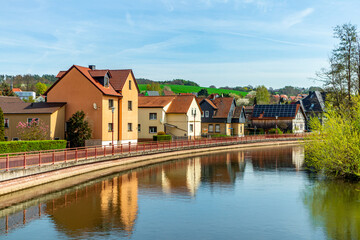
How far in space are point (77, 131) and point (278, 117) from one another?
65.1 m

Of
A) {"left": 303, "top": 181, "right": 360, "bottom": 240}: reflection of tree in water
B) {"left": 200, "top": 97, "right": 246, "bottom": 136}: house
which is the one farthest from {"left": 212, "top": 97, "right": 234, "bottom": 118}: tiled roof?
{"left": 303, "top": 181, "right": 360, "bottom": 240}: reflection of tree in water

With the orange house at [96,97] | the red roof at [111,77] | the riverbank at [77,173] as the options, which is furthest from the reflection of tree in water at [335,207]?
the red roof at [111,77]

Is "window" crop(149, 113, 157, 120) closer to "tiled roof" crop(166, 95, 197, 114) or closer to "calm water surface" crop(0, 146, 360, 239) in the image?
"tiled roof" crop(166, 95, 197, 114)

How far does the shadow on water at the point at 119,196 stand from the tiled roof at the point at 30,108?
45.9 ft

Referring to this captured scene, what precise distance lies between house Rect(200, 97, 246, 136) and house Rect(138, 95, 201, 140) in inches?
333

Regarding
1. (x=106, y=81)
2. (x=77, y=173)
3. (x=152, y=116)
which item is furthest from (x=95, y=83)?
(x=152, y=116)

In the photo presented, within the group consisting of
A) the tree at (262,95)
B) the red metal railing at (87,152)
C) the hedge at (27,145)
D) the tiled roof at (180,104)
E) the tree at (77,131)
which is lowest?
the red metal railing at (87,152)

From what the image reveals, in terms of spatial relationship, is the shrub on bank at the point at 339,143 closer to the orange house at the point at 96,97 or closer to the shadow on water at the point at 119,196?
the shadow on water at the point at 119,196

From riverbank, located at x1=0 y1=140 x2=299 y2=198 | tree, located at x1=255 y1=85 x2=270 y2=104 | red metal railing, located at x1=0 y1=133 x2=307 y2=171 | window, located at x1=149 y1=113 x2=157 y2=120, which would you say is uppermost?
tree, located at x1=255 y1=85 x2=270 y2=104

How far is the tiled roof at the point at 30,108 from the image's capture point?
44.8 metres

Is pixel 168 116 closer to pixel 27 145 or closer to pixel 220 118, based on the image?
pixel 220 118

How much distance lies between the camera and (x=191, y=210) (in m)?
21.7

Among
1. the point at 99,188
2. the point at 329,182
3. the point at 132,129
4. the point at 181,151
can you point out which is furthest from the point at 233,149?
the point at 99,188

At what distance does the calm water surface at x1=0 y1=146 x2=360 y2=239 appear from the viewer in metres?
17.6
